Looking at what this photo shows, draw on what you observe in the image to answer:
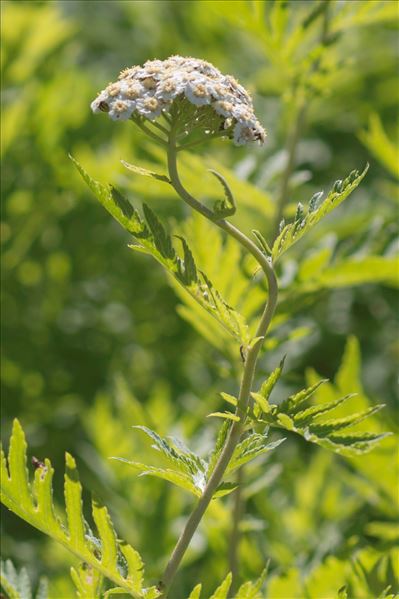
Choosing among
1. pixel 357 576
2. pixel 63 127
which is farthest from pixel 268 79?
pixel 357 576

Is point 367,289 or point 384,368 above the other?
point 367,289

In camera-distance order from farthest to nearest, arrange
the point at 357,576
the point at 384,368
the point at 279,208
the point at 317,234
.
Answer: the point at 384,368 → the point at 317,234 → the point at 279,208 → the point at 357,576

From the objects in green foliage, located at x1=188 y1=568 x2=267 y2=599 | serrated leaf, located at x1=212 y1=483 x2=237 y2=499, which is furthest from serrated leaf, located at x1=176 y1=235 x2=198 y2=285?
green foliage, located at x1=188 y1=568 x2=267 y2=599

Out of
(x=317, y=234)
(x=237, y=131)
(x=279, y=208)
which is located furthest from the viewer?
(x=317, y=234)

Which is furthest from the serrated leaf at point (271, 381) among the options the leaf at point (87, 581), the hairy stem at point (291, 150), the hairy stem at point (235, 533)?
the hairy stem at point (291, 150)

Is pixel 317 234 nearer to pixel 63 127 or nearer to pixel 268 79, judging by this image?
pixel 268 79

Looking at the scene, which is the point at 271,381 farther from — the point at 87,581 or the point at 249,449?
the point at 87,581

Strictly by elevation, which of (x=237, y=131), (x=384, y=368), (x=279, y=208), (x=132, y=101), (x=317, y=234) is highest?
(x=132, y=101)
